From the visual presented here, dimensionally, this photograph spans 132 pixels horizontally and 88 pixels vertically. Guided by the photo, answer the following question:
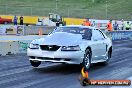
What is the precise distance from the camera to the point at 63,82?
433 inches

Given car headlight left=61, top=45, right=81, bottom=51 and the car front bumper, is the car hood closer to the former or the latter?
A: car headlight left=61, top=45, right=81, bottom=51

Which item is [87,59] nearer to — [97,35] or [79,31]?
[79,31]

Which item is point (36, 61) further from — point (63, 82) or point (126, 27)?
point (126, 27)

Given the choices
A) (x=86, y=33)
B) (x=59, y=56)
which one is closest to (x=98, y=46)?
(x=86, y=33)

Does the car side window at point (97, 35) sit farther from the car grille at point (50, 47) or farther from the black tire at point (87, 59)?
the car grille at point (50, 47)

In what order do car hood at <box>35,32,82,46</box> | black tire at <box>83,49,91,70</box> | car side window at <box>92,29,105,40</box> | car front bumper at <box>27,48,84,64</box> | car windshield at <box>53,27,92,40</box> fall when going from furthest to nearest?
car side window at <box>92,29,105,40</box>
car windshield at <box>53,27,92,40</box>
black tire at <box>83,49,91,70</box>
car hood at <box>35,32,82,46</box>
car front bumper at <box>27,48,84,64</box>

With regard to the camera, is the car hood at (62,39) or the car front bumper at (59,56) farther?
the car hood at (62,39)

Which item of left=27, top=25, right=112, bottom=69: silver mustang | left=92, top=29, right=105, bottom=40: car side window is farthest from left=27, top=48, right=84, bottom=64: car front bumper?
left=92, top=29, right=105, bottom=40: car side window

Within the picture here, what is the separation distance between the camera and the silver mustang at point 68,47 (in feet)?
41.8

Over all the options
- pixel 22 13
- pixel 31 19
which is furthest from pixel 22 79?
pixel 22 13

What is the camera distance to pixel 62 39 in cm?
1320

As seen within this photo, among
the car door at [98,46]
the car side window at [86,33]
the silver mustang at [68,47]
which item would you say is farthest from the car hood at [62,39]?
the car door at [98,46]

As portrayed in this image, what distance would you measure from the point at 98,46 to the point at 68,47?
6.60 feet

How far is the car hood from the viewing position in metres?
12.9
